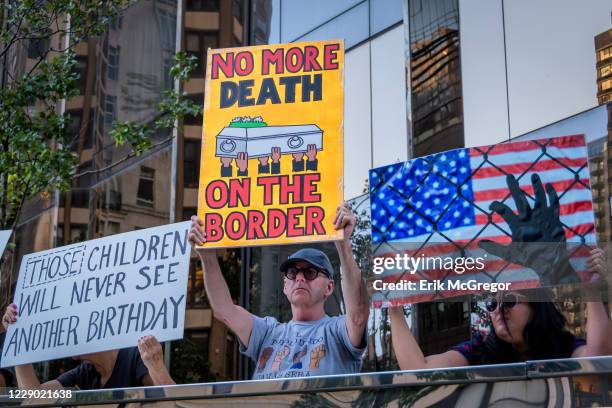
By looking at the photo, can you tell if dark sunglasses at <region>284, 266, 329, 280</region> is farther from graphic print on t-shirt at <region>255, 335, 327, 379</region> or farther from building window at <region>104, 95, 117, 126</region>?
building window at <region>104, 95, 117, 126</region>

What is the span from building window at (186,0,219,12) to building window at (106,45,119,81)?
5.28ft

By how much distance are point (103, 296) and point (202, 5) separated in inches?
287

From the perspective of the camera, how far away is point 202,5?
503 inches

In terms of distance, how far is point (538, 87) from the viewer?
859cm

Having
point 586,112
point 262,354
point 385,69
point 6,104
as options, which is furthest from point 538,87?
point 6,104

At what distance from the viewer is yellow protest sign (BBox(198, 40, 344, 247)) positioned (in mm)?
5945

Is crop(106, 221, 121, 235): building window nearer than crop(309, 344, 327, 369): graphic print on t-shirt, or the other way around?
crop(309, 344, 327, 369): graphic print on t-shirt

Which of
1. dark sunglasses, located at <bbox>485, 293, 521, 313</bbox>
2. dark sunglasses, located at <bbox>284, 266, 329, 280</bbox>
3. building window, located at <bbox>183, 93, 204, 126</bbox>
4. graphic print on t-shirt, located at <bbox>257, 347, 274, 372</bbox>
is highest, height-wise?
building window, located at <bbox>183, 93, 204, 126</bbox>

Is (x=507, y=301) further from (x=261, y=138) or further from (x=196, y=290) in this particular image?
(x=196, y=290)

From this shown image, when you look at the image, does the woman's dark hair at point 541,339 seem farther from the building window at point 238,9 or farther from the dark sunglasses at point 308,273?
the building window at point 238,9

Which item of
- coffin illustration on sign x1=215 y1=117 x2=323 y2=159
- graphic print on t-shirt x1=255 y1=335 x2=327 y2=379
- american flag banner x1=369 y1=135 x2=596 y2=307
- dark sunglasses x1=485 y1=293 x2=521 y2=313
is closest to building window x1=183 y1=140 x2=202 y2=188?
american flag banner x1=369 y1=135 x2=596 y2=307

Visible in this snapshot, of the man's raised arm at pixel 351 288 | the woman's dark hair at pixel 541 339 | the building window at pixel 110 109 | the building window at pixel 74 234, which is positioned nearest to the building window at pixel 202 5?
the building window at pixel 110 109

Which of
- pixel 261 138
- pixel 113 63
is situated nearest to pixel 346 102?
pixel 113 63

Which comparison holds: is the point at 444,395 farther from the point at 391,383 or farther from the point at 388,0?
Result: the point at 388,0
